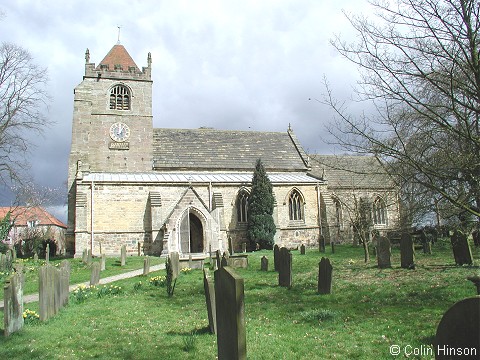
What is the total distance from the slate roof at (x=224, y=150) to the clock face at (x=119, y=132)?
211cm

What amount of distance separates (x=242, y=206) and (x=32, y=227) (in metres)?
24.5

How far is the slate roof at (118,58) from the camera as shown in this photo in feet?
91.3

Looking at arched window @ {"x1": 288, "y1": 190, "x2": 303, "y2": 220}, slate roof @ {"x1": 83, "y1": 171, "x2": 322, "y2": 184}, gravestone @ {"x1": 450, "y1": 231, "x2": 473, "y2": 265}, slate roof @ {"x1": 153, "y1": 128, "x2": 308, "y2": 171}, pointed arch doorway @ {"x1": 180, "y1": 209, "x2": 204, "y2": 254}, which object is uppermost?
slate roof @ {"x1": 153, "y1": 128, "x2": 308, "y2": 171}

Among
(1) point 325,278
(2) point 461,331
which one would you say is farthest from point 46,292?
(2) point 461,331

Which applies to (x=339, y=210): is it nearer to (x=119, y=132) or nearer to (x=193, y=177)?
(x=193, y=177)

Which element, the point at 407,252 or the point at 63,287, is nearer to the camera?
the point at 63,287

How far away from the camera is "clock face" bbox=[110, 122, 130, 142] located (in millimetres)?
26359

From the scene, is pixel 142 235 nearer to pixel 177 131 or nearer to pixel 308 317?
pixel 177 131

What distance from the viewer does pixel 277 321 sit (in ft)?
22.3

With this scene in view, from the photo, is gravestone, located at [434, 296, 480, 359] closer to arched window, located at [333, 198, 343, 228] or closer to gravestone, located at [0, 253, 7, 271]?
gravestone, located at [0, 253, 7, 271]

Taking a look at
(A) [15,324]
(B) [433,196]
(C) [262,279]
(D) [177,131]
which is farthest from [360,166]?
(A) [15,324]

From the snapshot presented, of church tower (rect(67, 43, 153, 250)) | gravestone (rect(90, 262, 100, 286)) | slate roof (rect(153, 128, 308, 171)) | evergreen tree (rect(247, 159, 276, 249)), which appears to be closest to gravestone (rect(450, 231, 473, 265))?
gravestone (rect(90, 262, 100, 286))

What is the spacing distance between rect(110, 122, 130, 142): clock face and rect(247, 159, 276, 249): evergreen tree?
379 inches

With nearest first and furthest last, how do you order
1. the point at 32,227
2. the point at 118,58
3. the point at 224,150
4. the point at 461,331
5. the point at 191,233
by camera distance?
the point at 461,331 → the point at 191,233 → the point at 118,58 → the point at 224,150 → the point at 32,227
